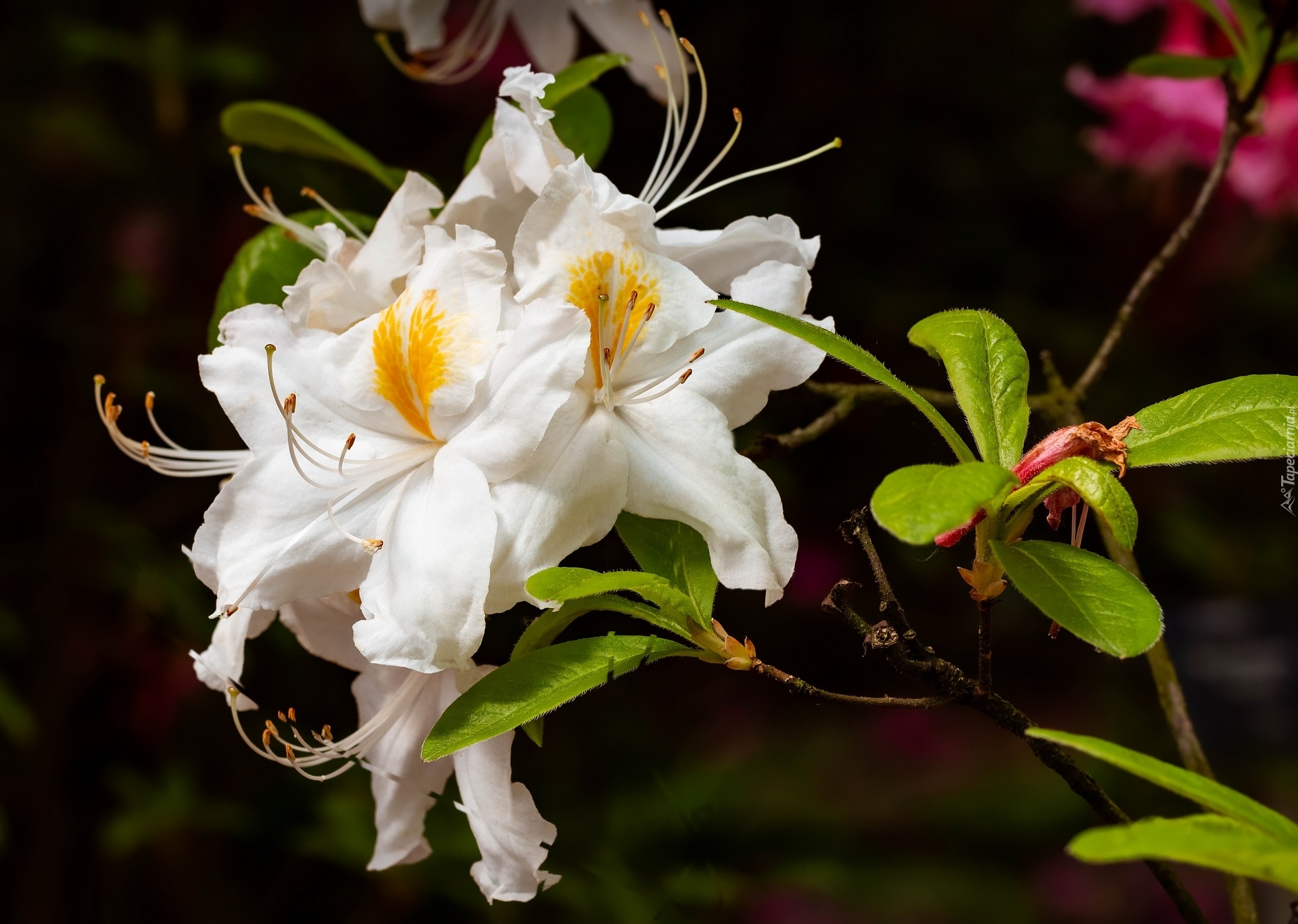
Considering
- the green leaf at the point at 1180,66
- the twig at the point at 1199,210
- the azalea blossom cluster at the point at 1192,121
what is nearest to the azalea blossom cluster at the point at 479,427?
the twig at the point at 1199,210

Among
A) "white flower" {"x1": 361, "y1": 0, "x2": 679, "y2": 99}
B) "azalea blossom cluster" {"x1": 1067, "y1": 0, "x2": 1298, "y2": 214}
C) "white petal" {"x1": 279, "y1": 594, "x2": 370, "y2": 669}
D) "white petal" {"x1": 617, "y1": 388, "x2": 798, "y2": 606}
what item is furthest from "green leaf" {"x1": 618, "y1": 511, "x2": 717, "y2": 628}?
"azalea blossom cluster" {"x1": 1067, "y1": 0, "x2": 1298, "y2": 214}

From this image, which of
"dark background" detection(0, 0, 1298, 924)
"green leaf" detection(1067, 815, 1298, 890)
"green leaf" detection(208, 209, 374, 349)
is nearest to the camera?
"green leaf" detection(1067, 815, 1298, 890)

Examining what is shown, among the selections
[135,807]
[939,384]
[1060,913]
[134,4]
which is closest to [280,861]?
[135,807]

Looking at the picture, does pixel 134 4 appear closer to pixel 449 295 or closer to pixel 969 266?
pixel 969 266

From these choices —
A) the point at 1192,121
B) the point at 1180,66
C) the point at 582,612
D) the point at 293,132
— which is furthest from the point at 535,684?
the point at 1192,121

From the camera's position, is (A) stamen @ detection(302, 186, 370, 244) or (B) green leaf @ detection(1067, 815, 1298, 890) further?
(A) stamen @ detection(302, 186, 370, 244)

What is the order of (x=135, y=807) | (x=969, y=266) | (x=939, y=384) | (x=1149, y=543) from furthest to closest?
(x=1149, y=543) → (x=969, y=266) → (x=135, y=807) → (x=939, y=384)

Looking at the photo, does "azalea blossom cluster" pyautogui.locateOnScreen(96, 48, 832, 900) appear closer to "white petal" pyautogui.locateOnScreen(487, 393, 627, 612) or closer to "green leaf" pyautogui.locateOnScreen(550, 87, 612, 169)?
"white petal" pyautogui.locateOnScreen(487, 393, 627, 612)
